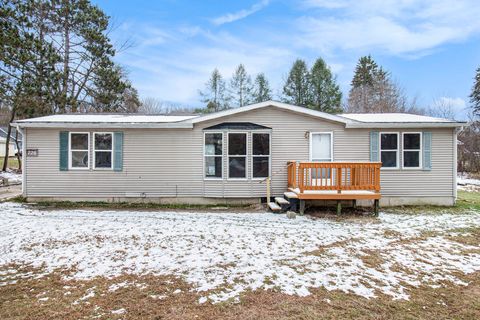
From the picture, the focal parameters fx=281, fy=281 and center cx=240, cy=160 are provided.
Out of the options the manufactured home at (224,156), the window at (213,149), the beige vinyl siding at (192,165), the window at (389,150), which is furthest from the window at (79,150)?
the window at (389,150)

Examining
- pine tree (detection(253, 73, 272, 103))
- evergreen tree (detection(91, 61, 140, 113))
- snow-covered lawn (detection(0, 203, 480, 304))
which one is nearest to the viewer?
snow-covered lawn (detection(0, 203, 480, 304))

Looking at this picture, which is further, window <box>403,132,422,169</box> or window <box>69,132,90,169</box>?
window <box>69,132,90,169</box>

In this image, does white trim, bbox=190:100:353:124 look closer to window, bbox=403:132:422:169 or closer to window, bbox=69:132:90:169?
window, bbox=403:132:422:169

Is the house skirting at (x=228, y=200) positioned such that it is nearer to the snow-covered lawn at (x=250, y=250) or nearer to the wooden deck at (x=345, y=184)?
the wooden deck at (x=345, y=184)

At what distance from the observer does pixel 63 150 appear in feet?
29.8

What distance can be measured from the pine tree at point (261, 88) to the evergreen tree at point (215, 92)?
10.0 ft

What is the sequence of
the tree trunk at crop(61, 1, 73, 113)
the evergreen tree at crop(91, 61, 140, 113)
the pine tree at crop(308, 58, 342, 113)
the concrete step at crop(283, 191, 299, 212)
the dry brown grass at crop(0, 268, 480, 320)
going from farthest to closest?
1. the pine tree at crop(308, 58, 342, 113)
2. the evergreen tree at crop(91, 61, 140, 113)
3. the tree trunk at crop(61, 1, 73, 113)
4. the concrete step at crop(283, 191, 299, 212)
5. the dry brown grass at crop(0, 268, 480, 320)

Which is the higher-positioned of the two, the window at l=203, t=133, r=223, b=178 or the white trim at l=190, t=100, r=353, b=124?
the white trim at l=190, t=100, r=353, b=124

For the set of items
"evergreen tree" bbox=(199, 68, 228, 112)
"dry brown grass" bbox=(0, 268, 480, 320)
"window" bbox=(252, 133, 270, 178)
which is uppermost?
"evergreen tree" bbox=(199, 68, 228, 112)

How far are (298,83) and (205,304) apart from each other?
25.4 metres

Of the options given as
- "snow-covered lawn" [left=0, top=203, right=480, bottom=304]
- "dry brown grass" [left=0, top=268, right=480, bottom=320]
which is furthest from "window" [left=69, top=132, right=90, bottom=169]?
"dry brown grass" [left=0, top=268, right=480, bottom=320]

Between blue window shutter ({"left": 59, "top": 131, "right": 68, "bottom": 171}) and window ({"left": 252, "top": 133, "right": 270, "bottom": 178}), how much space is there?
19.9 feet

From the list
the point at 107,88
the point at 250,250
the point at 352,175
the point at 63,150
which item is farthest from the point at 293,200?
the point at 107,88

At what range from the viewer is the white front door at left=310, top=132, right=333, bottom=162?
9164mm
